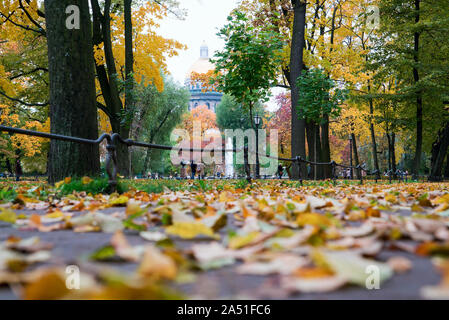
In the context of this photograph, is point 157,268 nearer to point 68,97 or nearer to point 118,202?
point 118,202

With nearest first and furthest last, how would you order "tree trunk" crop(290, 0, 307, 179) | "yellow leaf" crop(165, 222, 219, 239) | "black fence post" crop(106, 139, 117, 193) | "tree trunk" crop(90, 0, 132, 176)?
"yellow leaf" crop(165, 222, 219, 239), "black fence post" crop(106, 139, 117, 193), "tree trunk" crop(290, 0, 307, 179), "tree trunk" crop(90, 0, 132, 176)

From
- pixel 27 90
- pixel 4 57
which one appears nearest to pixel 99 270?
pixel 4 57

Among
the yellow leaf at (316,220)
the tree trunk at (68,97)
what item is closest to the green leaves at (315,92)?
the tree trunk at (68,97)

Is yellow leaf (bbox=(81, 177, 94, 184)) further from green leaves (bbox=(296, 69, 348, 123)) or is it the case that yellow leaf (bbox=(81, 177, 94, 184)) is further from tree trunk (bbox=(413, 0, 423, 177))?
tree trunk (bbox=(413, 0, 423, 177))

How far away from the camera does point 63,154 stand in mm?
6051

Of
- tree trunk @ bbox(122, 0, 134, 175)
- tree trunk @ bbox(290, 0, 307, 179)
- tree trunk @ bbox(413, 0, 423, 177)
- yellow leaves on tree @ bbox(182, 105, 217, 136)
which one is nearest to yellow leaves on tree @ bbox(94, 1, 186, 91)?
tree trunk @ bbox(122, 0, 134, 175)

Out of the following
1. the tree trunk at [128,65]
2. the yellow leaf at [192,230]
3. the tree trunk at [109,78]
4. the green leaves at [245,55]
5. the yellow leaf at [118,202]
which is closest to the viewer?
the yellow leaf at [192,230]

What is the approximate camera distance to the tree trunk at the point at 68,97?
6.07 meters

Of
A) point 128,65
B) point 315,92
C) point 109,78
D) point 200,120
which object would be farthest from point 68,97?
point 200,120

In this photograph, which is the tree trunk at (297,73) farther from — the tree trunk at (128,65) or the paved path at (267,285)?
the paved path at (267,285)

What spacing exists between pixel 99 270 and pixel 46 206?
8.74 ft

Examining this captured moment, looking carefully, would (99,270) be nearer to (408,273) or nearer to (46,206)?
(408,273)

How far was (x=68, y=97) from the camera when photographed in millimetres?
6113

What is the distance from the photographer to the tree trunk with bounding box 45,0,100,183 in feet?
19.9
